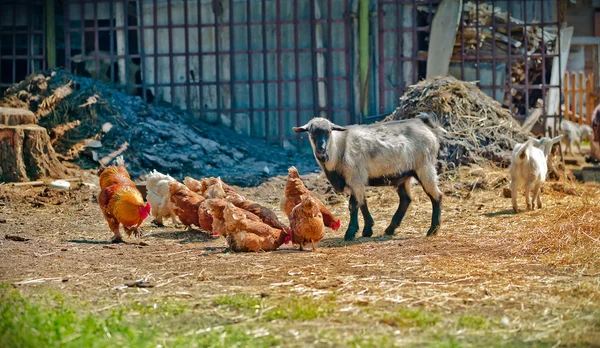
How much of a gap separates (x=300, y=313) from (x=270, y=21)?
465 inches

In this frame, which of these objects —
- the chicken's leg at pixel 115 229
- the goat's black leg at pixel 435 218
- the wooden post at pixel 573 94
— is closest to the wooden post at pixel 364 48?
the goat's black leg at pixel 435 218

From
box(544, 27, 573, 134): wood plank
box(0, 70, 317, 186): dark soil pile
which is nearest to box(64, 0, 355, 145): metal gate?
box(0, 70, 317, 186): dark soil pile

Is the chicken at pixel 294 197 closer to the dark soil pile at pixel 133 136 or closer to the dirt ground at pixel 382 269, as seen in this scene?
the dirt ground at pixel 382 269

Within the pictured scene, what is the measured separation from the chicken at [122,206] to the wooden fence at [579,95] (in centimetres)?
1709

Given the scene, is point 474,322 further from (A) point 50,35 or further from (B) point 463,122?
(A) point 50,35

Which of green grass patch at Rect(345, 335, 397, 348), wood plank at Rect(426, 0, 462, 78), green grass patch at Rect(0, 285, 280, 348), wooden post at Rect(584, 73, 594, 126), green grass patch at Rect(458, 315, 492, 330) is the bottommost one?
green grass patch at Rect(458, 315, 492, 330)

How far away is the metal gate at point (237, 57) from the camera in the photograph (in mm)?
16750

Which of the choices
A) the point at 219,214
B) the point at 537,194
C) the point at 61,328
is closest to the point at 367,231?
the point at 219,214

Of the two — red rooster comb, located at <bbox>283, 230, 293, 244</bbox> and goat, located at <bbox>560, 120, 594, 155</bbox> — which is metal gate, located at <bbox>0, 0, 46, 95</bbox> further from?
goat, located at <bbox>560, 120, 594, 155</bbox>

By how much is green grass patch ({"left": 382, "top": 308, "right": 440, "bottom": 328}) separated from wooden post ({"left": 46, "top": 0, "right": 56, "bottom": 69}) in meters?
13.0

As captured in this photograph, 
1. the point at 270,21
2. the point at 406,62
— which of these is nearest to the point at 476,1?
the point at 406,62

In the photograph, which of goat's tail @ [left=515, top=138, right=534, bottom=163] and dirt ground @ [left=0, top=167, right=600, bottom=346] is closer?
dirt ground @ [left=0, top=167, right=600, bottom=346]

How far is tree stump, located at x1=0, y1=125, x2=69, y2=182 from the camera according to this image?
13.0 m

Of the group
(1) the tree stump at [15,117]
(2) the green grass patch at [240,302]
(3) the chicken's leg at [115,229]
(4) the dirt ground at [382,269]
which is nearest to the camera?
(4) the dirt ground at [382,269]
